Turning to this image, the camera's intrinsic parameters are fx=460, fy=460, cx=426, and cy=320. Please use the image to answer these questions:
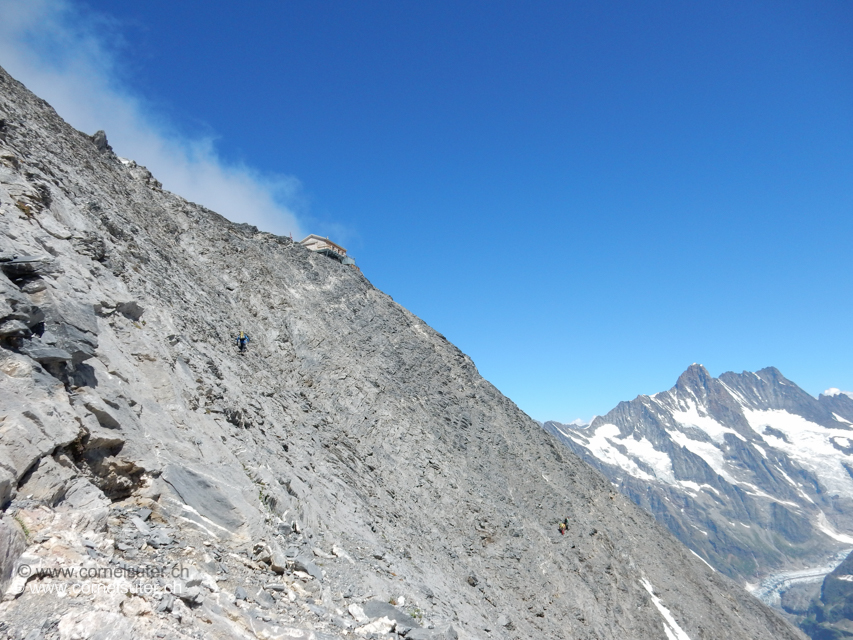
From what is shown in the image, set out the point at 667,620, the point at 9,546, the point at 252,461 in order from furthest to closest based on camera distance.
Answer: the point at 667,620, the point at 252,461, the point at 9,546

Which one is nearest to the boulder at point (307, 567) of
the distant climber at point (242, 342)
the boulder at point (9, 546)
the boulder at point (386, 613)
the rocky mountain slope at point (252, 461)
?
the rocky mountain slope at point (252, 461)

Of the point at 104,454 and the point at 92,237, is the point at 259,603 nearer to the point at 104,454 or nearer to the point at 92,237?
the point at 104,454

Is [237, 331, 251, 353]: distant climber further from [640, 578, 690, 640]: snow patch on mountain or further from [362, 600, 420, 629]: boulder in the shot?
[640, 578, 690, 640]: snow patch on mountain

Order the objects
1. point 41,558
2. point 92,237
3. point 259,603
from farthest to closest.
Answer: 1. point 92,237
2. point 259,603
3. point 41,558

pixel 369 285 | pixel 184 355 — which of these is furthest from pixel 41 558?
pixel 369 285

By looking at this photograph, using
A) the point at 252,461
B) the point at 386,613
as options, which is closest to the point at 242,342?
the point at 252,461

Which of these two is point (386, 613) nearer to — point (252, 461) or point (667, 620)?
point (252, 461)

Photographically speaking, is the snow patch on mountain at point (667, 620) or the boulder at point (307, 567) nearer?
the boulder at point (307, 567)

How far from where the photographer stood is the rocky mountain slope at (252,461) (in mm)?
8852

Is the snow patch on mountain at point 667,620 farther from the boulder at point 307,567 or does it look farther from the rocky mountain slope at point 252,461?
the boulder at point 307,567

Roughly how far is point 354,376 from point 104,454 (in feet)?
72.7

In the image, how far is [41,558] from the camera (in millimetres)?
7113

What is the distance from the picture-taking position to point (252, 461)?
16.7 m

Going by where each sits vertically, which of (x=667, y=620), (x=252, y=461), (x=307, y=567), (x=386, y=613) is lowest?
(x=667, y=620)
